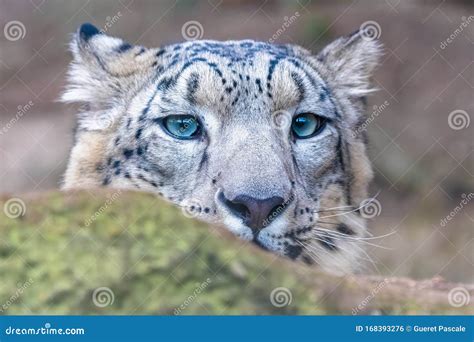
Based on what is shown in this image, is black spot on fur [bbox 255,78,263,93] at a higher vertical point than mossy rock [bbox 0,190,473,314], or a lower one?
higher

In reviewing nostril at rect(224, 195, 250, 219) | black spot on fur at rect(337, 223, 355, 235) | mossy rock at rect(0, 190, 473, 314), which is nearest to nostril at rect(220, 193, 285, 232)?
nostril at rect(224, 195, 250, 219)

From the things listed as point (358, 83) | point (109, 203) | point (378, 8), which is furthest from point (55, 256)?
point (378, 8)

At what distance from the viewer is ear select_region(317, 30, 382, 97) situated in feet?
20.5

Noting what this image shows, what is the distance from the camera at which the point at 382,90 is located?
296 inches

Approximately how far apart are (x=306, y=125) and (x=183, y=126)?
0.76 meters

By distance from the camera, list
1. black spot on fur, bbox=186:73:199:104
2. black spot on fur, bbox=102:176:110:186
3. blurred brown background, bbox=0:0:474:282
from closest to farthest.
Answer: black spot on fur, bbox=186:73:199:104, black spot on fur, bbox=102:176:110:186, blurred brown background, bbox=0:0:474:282

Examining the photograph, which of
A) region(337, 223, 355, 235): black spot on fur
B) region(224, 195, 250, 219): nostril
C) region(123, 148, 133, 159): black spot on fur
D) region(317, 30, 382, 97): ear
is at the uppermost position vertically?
region(317, 30, 382, 97): ear

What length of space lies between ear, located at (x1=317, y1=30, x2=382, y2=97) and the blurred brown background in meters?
0.33

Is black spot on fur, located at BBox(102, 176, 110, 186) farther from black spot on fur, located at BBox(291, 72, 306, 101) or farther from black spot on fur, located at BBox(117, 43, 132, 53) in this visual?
black spot on fur, located at BBox(291, 72, 306, 101)

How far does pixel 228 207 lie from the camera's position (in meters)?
4.96

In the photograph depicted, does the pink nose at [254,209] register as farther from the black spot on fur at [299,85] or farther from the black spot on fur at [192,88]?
the black spot on fur at [299,85]

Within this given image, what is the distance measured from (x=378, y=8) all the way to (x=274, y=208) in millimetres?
2388

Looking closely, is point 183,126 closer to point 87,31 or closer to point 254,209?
point 254,209

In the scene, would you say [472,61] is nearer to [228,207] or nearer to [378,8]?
[378,8]
